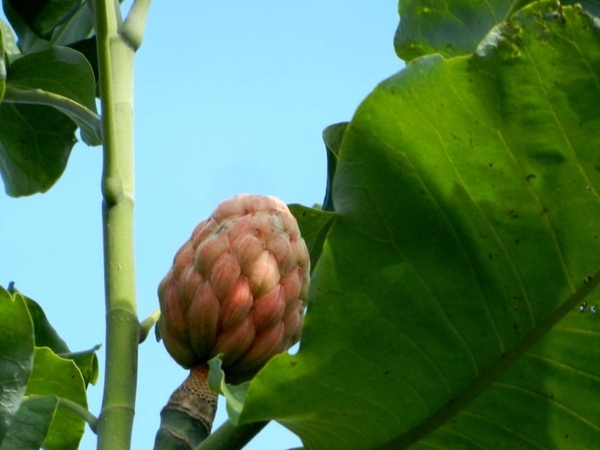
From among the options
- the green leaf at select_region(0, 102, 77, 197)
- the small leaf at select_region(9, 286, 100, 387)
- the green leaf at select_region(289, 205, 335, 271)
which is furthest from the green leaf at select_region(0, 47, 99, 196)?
the green leaf at select_region(289, 205, 335, 271)

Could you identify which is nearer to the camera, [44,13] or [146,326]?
[146,326]

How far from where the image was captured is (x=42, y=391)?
142cm

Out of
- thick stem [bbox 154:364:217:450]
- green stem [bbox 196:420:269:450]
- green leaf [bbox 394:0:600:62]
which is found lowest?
green stem [bbox 196:420:269:450]

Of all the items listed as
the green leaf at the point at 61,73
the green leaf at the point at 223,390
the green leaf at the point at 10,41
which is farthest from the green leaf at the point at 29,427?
the green leaf at the point at 10,41

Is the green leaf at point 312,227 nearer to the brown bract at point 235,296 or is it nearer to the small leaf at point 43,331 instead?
the brown bract at point 235,296

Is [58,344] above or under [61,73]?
under

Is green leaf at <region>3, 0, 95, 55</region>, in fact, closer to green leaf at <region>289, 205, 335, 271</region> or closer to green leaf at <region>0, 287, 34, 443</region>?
green leaf at <region>289, 205, 335, 271</region>

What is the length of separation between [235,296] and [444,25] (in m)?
0.75

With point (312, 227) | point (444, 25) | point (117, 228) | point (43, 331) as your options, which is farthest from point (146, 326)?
point (444, 25)

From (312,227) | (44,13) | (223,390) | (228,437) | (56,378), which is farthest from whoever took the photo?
(44,13)

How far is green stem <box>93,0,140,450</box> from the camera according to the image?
1.11m

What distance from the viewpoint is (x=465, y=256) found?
102 centimetres

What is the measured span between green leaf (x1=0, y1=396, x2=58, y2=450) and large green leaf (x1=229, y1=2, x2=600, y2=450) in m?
0.30

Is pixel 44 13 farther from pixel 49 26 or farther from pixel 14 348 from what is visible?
pixel 14 348
